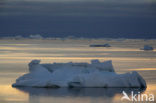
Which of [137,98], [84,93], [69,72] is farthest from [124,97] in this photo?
[69,72]

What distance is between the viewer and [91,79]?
15500 mm

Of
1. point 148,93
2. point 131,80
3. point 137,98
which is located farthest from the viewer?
point 131,80

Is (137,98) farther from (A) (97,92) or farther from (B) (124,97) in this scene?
(A) (97,92)

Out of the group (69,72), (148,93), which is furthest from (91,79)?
(148,93)

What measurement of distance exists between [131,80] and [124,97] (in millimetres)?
1920

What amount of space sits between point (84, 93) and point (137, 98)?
1686 millimetres

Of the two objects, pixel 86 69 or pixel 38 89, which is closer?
pixel 38 89

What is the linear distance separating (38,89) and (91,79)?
1.68 metres

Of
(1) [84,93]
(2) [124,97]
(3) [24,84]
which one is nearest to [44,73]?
(3) [24,84]

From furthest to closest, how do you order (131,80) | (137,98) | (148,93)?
(131,80), (148,93), (137,98)

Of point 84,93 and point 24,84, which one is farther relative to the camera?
point 24,84

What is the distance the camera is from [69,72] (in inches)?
626

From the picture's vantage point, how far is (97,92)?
14719 mm

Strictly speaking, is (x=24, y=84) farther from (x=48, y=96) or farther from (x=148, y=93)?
(x=148, y=93)
